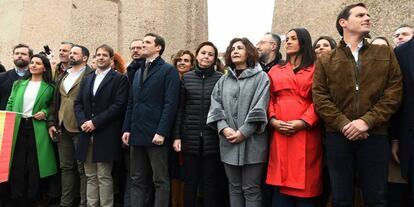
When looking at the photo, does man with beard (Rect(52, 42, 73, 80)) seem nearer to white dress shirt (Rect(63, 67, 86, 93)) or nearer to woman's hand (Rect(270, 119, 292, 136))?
white dress shirt (Rect(63, 67, 86, 93))

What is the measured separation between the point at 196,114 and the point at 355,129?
146 centimetres

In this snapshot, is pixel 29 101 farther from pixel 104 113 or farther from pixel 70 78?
pixel 104 113

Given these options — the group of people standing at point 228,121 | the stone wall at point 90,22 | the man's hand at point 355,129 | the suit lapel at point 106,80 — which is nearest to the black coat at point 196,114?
the group of people standing at point 228,121

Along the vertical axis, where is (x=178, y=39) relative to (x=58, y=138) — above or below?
above

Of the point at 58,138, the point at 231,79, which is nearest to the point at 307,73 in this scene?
the point at 231,79

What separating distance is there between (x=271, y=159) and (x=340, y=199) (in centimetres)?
62

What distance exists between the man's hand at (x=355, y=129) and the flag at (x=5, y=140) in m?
3.42

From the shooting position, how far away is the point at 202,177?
3434mm

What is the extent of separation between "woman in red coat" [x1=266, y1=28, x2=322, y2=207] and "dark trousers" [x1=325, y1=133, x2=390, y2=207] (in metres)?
0.20

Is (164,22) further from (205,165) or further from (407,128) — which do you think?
(407,128)

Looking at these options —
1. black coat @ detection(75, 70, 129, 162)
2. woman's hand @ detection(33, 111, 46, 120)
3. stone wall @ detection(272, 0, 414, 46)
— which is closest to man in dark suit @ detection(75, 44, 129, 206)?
black coat @ detection(75, 70, 129, 162)

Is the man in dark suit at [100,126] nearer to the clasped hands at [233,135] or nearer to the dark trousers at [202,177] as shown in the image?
the dark trousers at [202,177]

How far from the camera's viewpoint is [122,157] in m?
4.05

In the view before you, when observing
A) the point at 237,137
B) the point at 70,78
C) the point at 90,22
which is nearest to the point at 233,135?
the point at 237,137
